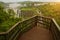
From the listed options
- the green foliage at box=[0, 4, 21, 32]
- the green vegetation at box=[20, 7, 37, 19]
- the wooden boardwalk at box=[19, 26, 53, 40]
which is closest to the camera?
the wooden boardwalk at box=[19, 26, 53, 40]

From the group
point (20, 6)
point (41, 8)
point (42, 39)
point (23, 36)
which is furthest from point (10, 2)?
point (42, 39)

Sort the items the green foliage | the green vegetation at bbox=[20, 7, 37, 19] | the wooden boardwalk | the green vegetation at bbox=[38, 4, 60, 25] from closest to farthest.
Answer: the wooden boardwalk, the green foliage, the green vegetation at bbox=[20, 7, 37, 19], the green vegetation at bbox=[38, 4, 60, 25]

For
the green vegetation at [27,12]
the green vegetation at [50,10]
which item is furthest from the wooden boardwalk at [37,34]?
the green vegetation at [50,10]

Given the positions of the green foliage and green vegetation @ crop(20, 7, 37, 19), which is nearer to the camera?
the green foliage

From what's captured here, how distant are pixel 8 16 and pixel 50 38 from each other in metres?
2.40

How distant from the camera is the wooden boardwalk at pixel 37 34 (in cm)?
470

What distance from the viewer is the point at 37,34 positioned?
199 inches

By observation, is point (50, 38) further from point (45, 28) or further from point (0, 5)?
point (0, 5)

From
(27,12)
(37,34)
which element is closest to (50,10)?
(27,12)

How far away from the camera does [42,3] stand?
6.82 m

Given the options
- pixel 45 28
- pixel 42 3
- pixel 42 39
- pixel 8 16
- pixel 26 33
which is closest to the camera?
pixel 42 39

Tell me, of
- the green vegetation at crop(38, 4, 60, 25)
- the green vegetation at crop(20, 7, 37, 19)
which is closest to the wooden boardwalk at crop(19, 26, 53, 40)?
the green vegetation at crop(20, 7, 37, 19)

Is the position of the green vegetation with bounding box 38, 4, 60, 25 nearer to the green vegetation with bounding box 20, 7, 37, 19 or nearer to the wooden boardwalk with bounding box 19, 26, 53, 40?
the green vegetation with bounding box 20, 7, 37, 19

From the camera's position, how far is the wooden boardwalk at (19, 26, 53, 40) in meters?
4.70
